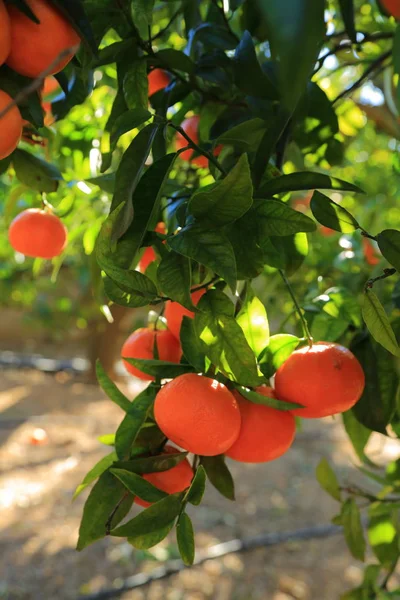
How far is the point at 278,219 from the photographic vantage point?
414mm

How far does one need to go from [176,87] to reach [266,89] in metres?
0.13

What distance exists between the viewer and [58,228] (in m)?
0.73

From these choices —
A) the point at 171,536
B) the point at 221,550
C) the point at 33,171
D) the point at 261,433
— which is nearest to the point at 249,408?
the point at 261,433

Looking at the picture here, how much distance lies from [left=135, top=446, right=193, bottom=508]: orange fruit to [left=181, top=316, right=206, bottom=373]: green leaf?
98 mm

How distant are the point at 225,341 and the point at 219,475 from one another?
6.8 inches

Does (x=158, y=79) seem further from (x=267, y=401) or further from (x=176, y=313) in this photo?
(x=267, y=401)

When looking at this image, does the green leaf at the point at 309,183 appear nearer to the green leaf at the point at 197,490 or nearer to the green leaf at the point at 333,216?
the green leaf at the point at 333,216

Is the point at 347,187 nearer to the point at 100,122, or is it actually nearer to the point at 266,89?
the point at 266,89

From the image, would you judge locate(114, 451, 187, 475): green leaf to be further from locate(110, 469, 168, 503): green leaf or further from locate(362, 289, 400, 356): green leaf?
locate(362, 289, 400, 356): green leaf

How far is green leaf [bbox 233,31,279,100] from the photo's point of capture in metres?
0.51

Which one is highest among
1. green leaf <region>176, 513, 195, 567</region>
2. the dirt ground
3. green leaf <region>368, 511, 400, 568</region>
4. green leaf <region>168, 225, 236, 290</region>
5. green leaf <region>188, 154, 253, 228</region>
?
green leaf <region>188, 154, 253, 228</region>

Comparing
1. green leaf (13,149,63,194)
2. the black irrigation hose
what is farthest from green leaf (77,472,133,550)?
the black irrigation hose

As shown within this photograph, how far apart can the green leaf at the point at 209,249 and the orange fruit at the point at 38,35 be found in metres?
0.14

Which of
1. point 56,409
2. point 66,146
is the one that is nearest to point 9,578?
point 66,146
